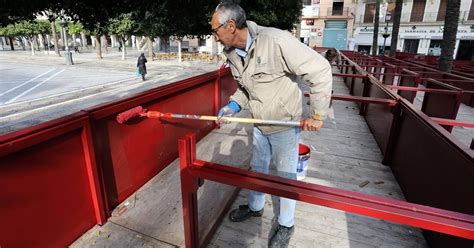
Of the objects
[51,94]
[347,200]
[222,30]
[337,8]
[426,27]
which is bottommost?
[51,94]

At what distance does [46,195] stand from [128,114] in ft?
3.18

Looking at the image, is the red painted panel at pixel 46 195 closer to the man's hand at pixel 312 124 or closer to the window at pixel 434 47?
the man's hand at pixel 312 124

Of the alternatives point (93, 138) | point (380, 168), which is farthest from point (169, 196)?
point (380, 168)

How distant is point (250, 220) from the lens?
269 cm

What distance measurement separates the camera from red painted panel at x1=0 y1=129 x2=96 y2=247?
1.81m

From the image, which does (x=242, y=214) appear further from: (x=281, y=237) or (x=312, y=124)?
(x=312, y=124)

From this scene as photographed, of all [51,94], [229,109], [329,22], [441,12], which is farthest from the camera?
[329,22]

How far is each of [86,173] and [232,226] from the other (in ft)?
4.60

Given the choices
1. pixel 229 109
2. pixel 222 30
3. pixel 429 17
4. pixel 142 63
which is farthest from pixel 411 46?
pixel 222 30

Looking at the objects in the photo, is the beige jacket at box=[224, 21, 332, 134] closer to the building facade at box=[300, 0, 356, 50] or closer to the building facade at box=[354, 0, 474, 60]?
the building facade at box=[354, 0, 474, 60]

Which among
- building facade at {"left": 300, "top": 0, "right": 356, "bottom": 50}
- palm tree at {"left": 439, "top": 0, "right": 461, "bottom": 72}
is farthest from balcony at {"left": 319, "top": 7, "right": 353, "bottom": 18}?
palm tree at {"left": 439, "top": 0, "right": 461, "bottom": 72}

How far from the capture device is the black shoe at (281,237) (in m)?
2.31

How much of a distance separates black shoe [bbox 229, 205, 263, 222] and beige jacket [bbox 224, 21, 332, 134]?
0.90 meters

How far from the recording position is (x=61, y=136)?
2.12m
